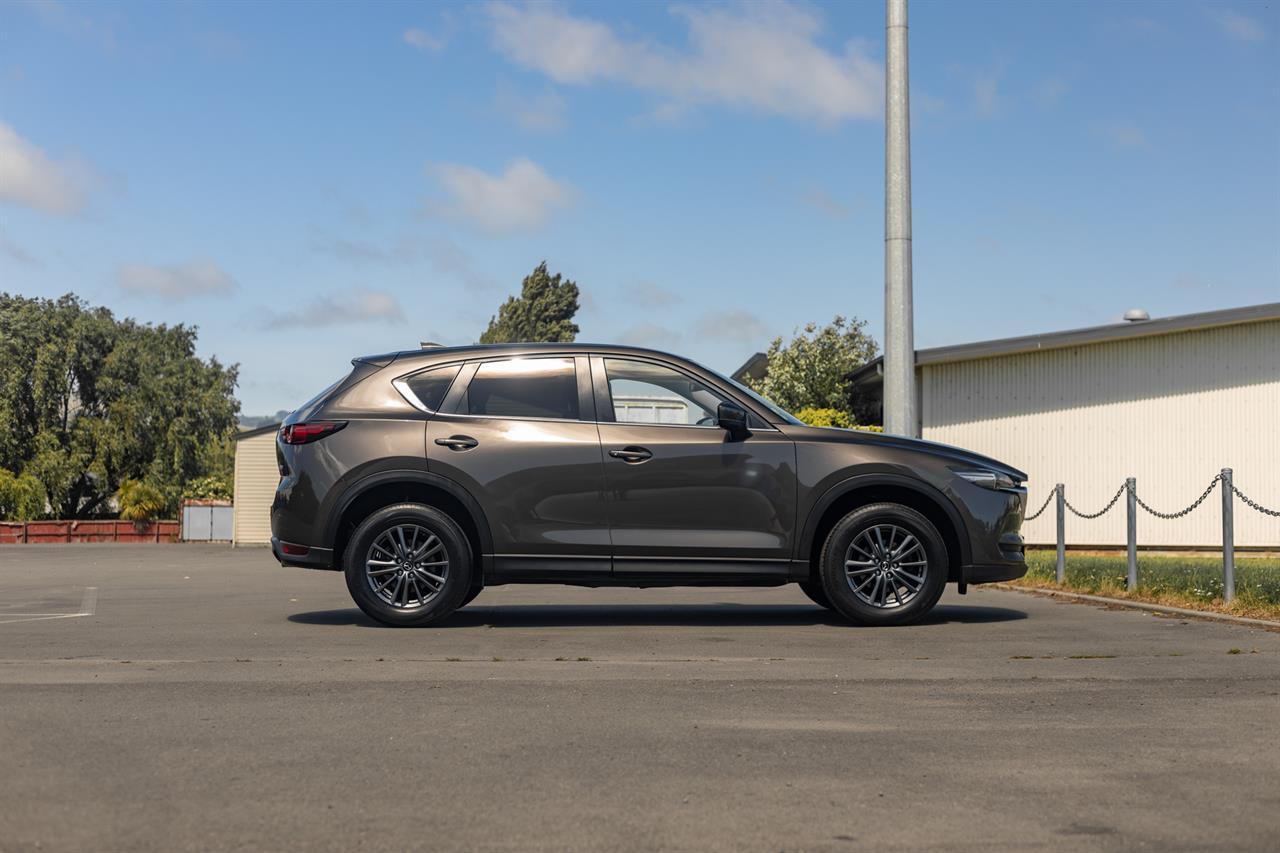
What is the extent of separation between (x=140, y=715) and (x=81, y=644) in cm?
296

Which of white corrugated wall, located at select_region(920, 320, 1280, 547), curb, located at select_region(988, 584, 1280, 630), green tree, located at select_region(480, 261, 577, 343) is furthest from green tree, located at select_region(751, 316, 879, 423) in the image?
green tree, located at select_region(480, 261, 577, 343)

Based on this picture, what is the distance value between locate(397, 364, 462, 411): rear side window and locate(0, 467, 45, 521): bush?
5489 centimetres

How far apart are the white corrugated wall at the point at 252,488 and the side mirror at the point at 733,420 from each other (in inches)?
1551

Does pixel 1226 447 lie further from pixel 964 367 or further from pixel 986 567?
pixel 986 567

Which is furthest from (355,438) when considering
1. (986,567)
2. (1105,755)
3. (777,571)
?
(1105,755)

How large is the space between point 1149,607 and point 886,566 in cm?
242

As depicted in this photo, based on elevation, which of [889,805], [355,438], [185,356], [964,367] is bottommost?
[889,805]

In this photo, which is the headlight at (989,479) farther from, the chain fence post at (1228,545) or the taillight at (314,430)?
the taillight at (314,430)

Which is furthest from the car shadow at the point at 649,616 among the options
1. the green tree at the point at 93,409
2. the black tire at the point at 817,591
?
the green tree at the point at 93,409

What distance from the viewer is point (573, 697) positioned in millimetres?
6258

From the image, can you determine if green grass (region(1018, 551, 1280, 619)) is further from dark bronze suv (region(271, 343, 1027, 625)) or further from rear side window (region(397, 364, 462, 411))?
rear side window (region(397, 364, 462, 411))

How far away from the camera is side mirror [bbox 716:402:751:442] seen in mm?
9250

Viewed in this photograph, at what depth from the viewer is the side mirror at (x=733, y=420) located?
9250 mm

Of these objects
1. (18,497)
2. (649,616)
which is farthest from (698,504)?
(18,497)
